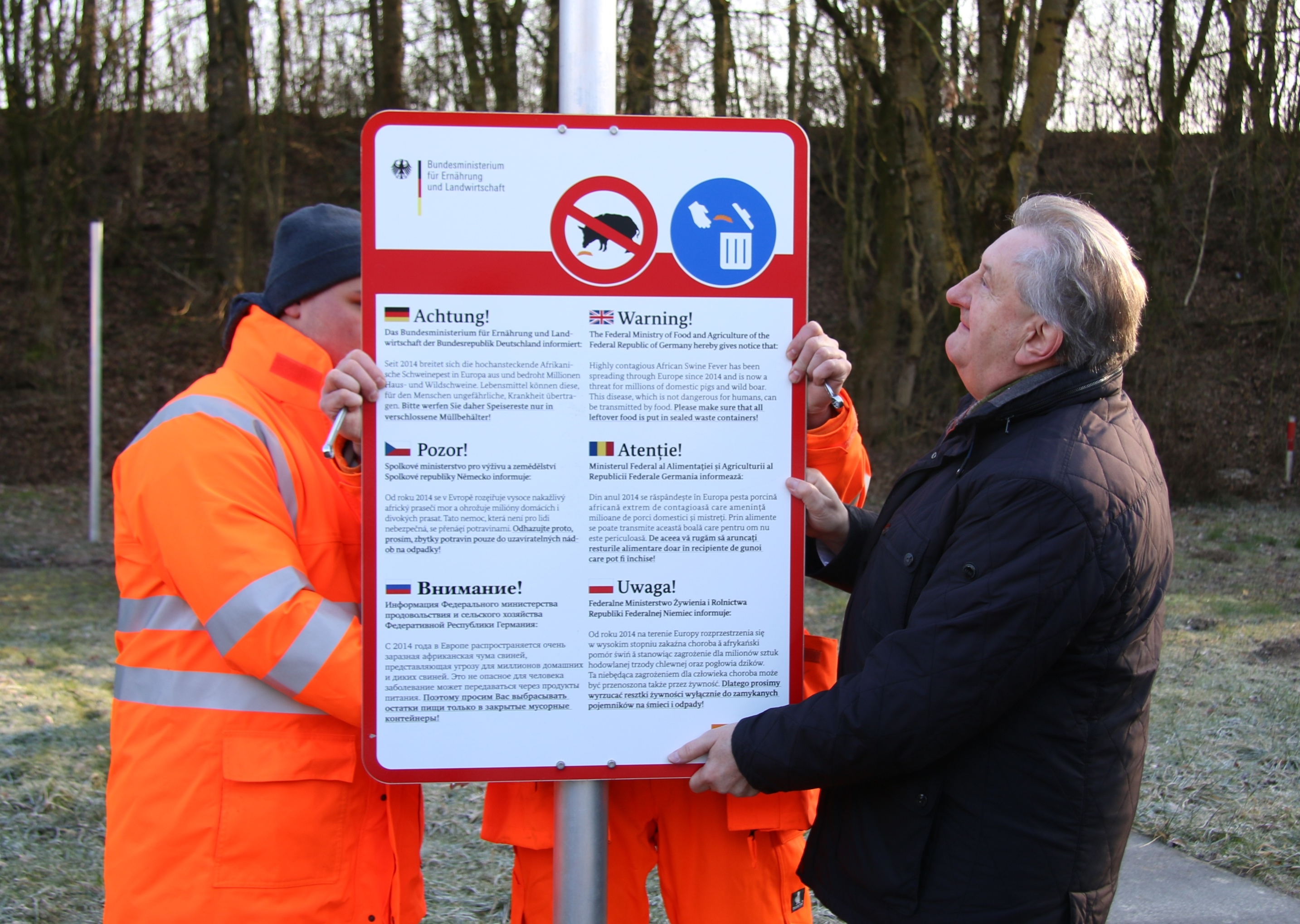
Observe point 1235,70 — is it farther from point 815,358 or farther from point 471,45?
point 815,358

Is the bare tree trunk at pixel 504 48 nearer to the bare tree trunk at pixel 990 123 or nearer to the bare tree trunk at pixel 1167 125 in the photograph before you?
the bare tree trunk at pixel 990 123

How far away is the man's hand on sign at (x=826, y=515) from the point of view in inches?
87.0

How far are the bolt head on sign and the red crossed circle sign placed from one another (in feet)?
0.17

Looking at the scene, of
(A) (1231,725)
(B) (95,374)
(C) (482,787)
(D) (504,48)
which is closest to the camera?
(C) (482,787)

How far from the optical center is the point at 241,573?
1.96 m

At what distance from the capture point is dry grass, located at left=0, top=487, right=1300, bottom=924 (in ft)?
12.5

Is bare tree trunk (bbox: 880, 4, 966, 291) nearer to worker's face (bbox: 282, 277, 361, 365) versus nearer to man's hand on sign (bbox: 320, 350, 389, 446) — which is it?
worker's face (bbox: 282, 277, 361, 365)

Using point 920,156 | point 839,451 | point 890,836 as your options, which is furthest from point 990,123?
point 890,836

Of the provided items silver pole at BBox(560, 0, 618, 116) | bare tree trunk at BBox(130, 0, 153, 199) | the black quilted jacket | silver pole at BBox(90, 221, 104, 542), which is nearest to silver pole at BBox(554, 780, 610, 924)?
the black quilted jacket

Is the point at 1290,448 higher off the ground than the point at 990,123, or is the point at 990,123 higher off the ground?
Result: the point at 990,123

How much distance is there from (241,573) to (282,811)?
1.49ft

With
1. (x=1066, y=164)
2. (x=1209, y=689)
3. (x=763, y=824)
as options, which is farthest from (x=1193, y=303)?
(x=763, y=824)

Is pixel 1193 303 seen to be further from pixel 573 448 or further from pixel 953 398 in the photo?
pixel 573 448

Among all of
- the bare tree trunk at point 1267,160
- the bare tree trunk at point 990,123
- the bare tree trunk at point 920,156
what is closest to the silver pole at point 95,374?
the bare tree trunk at point 920,156
